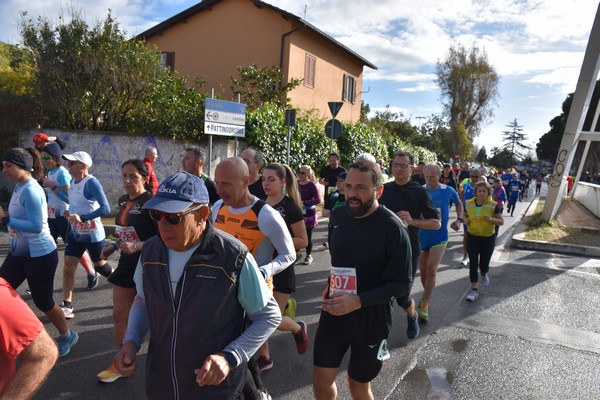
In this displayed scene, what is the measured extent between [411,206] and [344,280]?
2264mm

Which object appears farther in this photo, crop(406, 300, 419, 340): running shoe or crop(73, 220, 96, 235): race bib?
crop(73, 220, 96, 235): race bib

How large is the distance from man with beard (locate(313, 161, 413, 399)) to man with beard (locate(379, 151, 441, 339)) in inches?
69.2

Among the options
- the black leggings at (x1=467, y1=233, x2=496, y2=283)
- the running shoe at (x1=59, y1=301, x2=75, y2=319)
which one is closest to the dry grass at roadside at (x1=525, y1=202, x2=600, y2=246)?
the black leggings at (x1=467, y1=233, x2=496, y2=283)

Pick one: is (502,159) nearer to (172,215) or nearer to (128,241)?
(128,241)

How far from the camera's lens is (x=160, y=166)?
1231 centimetres

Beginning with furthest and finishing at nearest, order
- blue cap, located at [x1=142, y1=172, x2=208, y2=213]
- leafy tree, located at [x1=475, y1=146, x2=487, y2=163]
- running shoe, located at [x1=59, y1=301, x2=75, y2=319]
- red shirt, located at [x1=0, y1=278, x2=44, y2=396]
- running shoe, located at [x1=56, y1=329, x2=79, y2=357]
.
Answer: leafy tree, located at [x1=475, y1=146, x2=487, y2=163] < running shoe, located at [x1=59, y1=301, x2=75, y2=319] < running shoe, located at [x1=56, y1=329, x2=79, y2=357] < blue cap, located at [x1=142, y1=172, x2=208, y2=213] < red shirt, located at [x1=0, y1=278, x2=44, y2=396]

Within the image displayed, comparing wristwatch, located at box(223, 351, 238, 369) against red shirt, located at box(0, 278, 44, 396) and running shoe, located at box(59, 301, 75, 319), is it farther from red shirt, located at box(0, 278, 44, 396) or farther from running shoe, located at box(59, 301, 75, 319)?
running shoe, located at box(59, 301, 75, 319)

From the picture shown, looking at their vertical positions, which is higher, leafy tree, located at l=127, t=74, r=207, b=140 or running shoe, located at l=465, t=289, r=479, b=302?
leafy tree, located at l=127, t=74, r=207, b=140

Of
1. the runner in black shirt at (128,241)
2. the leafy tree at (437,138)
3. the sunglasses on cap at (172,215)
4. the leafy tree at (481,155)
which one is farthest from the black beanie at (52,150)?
the leafy tree at (481,155)

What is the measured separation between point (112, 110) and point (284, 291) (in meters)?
10.6

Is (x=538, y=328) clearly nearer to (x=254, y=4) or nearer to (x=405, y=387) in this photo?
(x=405, y=387)

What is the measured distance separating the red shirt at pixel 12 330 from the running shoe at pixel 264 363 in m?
2.60

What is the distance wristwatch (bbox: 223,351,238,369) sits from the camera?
74.8 inches

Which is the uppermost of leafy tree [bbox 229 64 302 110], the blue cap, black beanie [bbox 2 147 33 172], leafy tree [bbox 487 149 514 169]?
leafy tree [bbox 229 64 302 110]
